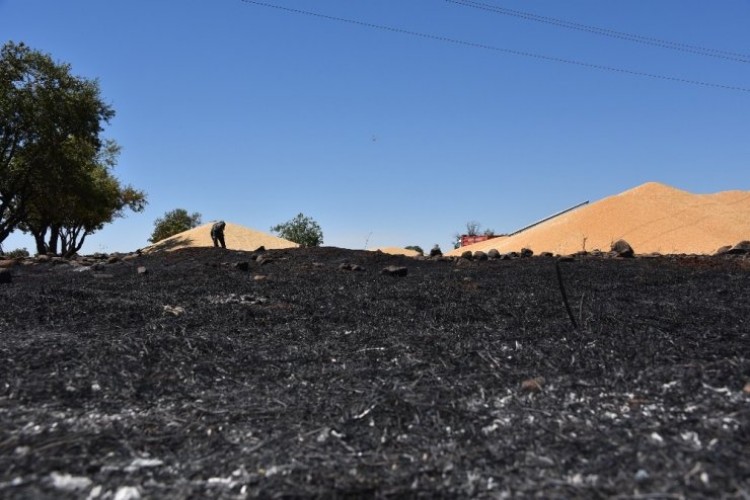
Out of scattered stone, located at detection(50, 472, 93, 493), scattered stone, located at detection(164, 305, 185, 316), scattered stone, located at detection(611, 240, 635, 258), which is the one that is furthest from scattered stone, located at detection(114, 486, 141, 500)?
scattered stone, located at detection(611, 240, 635, 258)

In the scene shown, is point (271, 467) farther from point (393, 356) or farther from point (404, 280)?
point (404, 280)

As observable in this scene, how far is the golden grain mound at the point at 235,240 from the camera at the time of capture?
27.2m

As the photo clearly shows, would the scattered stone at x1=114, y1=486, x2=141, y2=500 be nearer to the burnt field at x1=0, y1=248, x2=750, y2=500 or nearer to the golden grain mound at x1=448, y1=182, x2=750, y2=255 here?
the burnt field at x1=0, y1=248, x2=750, y2=500

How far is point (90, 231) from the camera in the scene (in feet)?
123

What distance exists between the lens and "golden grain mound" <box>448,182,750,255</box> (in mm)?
19797

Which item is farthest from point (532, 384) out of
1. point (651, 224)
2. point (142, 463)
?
point (651, 224)

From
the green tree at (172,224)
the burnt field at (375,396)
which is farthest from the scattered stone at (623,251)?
the green tree at (172,224)

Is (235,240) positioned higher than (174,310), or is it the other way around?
(235,240)

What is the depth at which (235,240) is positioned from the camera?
27.6 meters

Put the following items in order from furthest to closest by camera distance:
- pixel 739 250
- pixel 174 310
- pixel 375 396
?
pixel 739 250
pixel 174 310
pixel 375 396

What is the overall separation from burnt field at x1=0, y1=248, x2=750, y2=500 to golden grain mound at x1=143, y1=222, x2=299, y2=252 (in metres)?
21.3

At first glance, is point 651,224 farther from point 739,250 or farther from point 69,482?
point 69,482

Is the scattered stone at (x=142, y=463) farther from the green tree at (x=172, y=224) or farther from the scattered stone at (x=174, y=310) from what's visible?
the green tree at (x=172, y=224)

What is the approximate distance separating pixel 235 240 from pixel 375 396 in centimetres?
2524
